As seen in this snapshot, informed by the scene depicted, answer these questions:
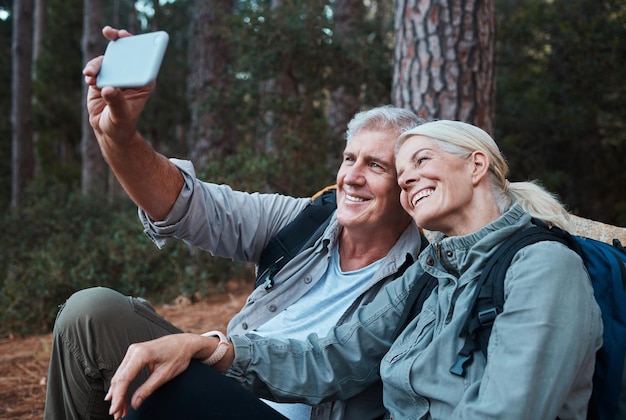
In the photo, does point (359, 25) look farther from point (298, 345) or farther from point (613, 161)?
point (298, 345)

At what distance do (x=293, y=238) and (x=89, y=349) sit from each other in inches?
41.4

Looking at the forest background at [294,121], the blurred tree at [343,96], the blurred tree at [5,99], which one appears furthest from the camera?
the blurred tree at [5,99]

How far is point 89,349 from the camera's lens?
7.51ft

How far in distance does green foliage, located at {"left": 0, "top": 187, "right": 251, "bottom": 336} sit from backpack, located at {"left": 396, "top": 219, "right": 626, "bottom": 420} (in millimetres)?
5383

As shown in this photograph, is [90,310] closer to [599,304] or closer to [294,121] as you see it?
[599,304]

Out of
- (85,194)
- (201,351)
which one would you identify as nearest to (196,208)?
(201,351)

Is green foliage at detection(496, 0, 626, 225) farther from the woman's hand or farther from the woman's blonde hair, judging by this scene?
the woman's hand

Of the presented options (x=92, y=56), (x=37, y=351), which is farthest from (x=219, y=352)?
(x=92, y=56)

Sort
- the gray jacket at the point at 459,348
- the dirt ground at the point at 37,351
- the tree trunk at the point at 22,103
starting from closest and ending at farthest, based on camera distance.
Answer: the gray jacket at the point at 459,348 < the dirt ground at the point at 37,351 < the tree trunk at the point at 22,103

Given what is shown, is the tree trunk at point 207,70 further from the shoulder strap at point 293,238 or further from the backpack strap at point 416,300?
the backpack strap at point 416,300

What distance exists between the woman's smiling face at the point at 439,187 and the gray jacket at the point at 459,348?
8 centimetres

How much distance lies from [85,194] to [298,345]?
934 cm

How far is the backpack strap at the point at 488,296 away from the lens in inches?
75.0

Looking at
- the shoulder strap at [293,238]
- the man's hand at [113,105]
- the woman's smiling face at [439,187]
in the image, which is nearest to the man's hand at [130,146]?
the man's hand at [113,105]
